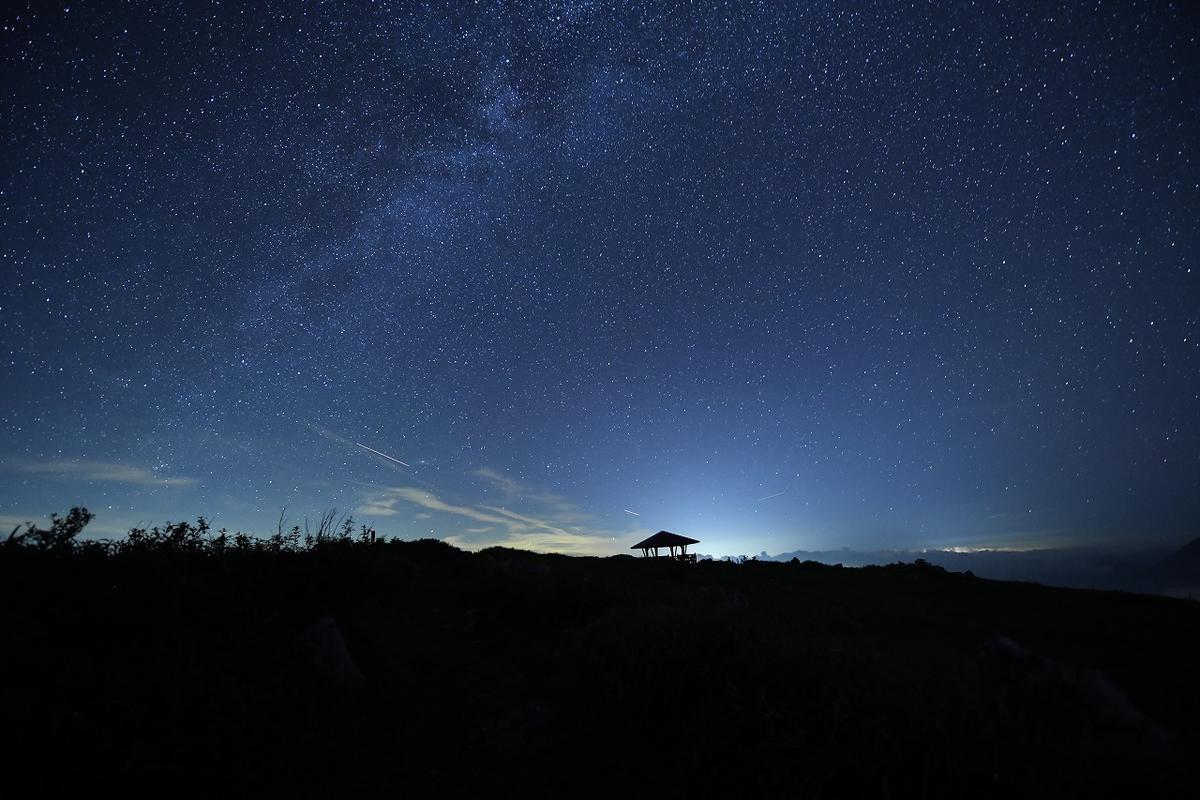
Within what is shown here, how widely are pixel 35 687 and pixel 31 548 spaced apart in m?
3.80

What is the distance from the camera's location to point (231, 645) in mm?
5918

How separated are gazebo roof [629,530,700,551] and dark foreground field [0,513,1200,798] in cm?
3213

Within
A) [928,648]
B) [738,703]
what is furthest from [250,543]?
[928,648]

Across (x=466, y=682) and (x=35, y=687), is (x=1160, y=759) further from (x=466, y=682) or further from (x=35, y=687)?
(x=35, y=687)

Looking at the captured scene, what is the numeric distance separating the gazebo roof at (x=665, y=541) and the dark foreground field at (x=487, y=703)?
105 feet

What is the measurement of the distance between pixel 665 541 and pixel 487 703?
3674 centimetres

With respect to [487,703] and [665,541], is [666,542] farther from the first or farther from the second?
[487,703]

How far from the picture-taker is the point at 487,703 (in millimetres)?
7465

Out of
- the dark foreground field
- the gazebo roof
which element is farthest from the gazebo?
the dark foreground field

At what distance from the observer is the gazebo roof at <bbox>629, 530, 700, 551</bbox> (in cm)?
4178

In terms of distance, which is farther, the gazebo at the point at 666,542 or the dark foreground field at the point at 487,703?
the gazebo at the point at 666,542

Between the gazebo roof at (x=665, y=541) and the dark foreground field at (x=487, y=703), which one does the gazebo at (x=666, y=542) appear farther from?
the dark foreground field at (x=487, y=703)

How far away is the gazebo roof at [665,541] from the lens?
137 feet

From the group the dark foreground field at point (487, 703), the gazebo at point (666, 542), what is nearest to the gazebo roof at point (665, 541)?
the gazebo at point (666, 542)
